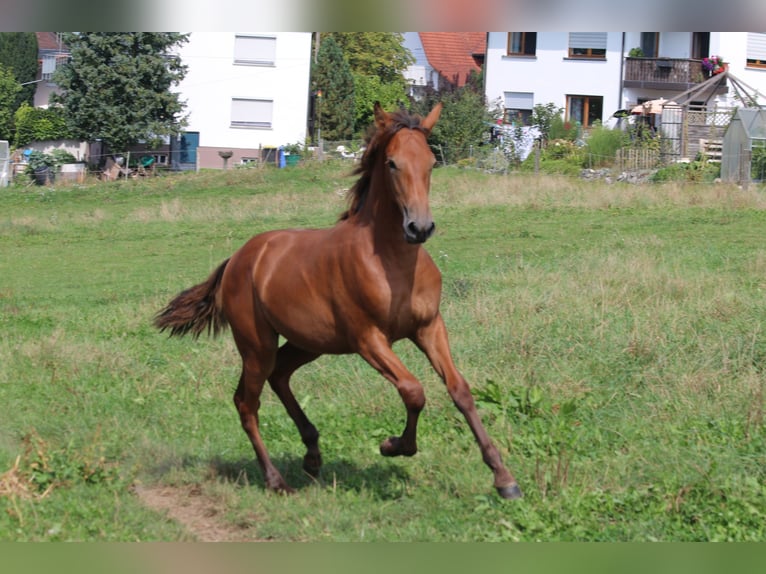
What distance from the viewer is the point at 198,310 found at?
746cm

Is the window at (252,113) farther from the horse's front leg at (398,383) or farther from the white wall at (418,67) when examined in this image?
the horse's front leg at (398,383)

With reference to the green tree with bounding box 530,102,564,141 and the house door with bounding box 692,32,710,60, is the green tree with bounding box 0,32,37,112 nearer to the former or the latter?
the green tree with bounding box 530,102,564,141

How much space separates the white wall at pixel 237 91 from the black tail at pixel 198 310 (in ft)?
117

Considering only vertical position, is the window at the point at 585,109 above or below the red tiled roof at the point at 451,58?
below

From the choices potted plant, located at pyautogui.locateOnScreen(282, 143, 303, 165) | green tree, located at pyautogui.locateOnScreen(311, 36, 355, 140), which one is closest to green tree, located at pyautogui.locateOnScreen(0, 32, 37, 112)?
green tree, located at pyautogui.locateOnScreen(311, 36, 355, 140)

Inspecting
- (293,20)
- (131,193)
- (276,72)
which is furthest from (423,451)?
(276,72)

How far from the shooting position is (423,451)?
6859 millimetres

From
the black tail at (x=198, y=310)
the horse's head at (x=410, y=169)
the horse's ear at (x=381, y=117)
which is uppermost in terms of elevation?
the horse's ear at (x=381, y=117)

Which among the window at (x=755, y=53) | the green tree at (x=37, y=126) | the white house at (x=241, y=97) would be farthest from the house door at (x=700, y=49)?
the green tree at (x=37, y=126)

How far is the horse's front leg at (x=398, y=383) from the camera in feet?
19.0

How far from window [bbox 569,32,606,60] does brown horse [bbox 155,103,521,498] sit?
112 feet

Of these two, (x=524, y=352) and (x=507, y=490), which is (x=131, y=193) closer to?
(x=524, y=352)

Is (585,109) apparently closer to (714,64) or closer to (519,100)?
(519,100)

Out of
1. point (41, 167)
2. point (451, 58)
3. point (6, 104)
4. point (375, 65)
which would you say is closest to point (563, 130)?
point (375, 65)
